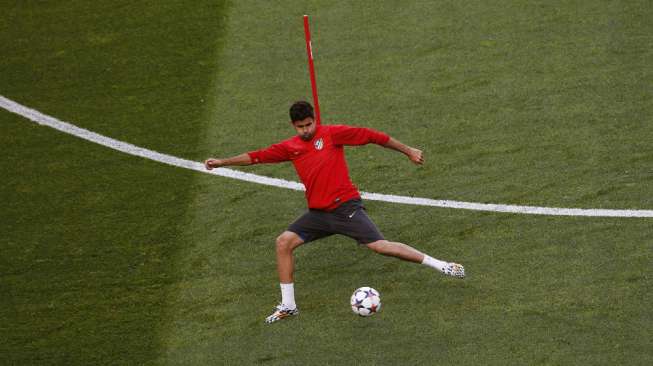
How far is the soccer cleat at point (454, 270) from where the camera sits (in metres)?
10.4

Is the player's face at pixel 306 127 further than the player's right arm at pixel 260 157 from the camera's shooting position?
No

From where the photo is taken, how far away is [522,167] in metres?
12.3

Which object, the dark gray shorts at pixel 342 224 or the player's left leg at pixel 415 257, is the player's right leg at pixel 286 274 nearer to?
the dark gray shorts at pixel 342 224

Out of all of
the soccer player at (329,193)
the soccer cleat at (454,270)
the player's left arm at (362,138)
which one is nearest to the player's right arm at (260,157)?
the soccer player at (329,193)

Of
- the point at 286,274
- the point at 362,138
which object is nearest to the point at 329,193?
the point at 362,138

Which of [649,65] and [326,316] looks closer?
[326,316]

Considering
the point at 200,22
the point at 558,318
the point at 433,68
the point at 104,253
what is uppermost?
the point at 200,22

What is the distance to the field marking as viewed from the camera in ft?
37.5

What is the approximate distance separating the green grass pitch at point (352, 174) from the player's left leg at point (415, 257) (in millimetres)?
213

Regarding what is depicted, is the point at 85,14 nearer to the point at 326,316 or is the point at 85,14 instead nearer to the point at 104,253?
the point at 104,253

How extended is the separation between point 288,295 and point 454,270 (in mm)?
1553

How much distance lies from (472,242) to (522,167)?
1.56m

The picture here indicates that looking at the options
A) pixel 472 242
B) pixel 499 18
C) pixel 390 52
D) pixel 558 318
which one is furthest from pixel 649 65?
pixel 558 318

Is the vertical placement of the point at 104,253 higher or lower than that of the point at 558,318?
higher
